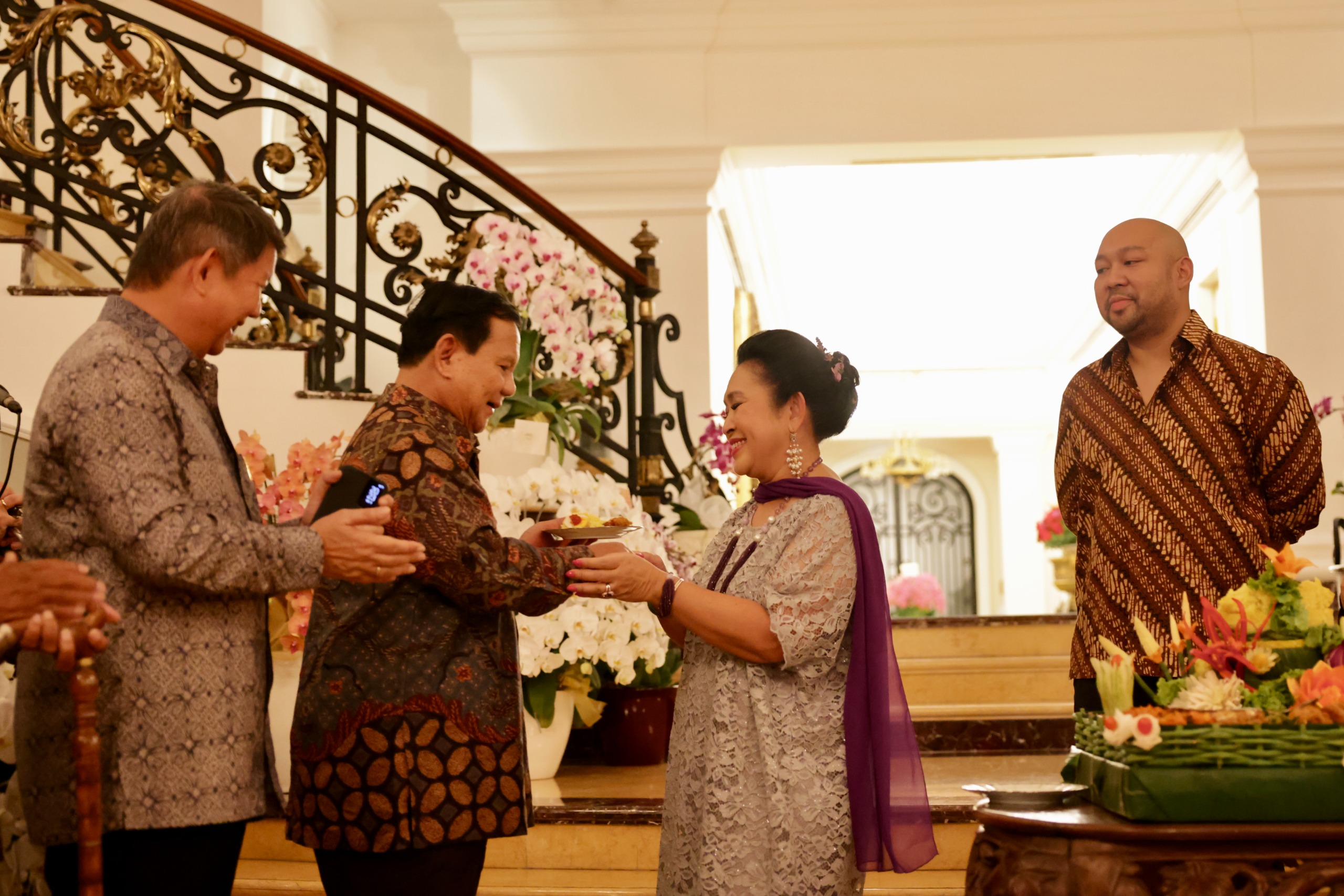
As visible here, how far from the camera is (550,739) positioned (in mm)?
3777

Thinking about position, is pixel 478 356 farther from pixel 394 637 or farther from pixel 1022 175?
pixel 1022 175

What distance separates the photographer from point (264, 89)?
7438 mm

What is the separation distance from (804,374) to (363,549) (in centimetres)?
90

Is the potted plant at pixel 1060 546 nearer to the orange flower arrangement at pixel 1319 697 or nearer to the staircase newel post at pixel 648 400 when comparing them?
the staircase newel post at pixel 648 400

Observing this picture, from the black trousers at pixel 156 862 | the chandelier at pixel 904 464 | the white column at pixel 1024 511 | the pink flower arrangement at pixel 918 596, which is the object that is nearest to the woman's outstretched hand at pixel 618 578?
the black trousers at pixel 156 862

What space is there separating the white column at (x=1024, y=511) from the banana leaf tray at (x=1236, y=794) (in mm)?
13621

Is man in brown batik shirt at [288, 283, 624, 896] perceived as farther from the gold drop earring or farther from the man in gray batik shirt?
the gold drop earring

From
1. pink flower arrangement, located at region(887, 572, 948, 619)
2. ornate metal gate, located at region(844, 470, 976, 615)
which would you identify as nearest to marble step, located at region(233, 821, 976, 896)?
pink flower arrangement, located at region(887, 572, 948, 619)

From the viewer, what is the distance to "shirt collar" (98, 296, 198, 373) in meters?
1.82

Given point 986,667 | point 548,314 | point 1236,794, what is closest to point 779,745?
point 1236,794

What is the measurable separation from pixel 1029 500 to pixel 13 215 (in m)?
12.9

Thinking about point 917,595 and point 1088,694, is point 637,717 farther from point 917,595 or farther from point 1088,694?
point 917,595

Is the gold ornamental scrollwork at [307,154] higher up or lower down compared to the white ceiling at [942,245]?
lower down

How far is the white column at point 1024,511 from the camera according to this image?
592 inches
